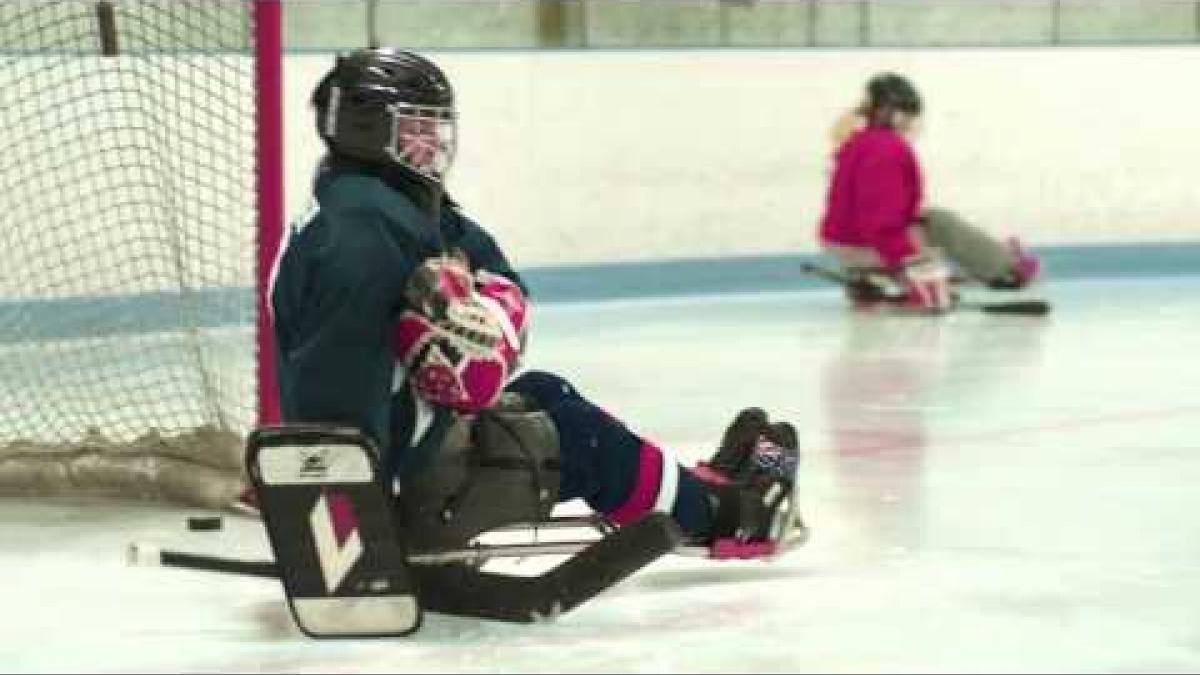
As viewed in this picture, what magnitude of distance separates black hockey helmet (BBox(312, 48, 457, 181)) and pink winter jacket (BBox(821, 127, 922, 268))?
5405 millimetres

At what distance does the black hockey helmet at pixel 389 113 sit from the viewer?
3678 mm

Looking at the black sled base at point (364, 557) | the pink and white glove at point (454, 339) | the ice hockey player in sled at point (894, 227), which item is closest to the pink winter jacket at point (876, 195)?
the ice hockey player in sled at point (894, 227)

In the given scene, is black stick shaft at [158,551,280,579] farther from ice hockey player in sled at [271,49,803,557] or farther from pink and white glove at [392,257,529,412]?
pink and white glove at [392,257,529,412]

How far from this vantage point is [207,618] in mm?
3830

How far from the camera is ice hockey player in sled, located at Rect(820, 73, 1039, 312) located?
9.02 metres

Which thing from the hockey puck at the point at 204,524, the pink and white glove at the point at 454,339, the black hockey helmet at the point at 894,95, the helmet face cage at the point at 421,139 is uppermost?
the helmet face cage at the point at 421,139

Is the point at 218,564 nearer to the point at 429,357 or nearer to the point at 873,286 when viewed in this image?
the point at 429,357

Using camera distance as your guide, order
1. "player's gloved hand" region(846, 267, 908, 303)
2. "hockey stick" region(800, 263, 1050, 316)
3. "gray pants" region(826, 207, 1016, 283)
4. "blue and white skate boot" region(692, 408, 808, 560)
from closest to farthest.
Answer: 1. "blue and white skate boot" region(692, 408, 808, 560)
2. "hockey stick" region(800, 263, 1050, 316)
3. "player's gloved hand" region(846, 267, 908, 303)
4. "gray pants" region(826, 207, 1016, 283)

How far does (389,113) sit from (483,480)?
0.56 meters

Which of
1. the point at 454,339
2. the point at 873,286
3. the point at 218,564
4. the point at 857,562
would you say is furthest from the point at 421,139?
the point at 873,286

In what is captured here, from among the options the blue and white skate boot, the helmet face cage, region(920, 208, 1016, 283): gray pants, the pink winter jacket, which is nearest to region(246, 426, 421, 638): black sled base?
the helmet face cage

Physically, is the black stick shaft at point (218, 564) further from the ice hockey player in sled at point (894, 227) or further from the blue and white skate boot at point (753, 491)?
the ice hockey player in sled at point (894, 227)

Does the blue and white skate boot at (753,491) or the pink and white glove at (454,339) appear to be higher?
the pink and white glove at (454,339)

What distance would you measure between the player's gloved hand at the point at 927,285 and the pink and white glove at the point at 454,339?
18.0ft
